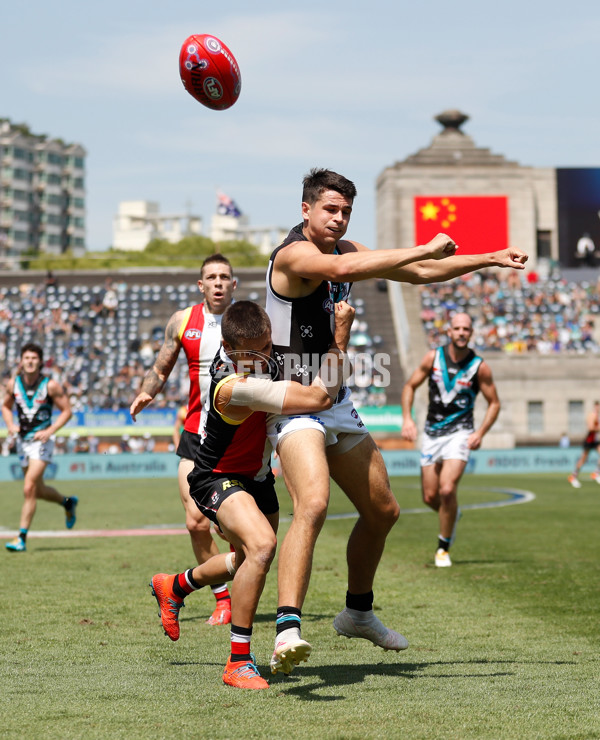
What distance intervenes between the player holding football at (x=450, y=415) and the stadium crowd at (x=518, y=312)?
37.0 m

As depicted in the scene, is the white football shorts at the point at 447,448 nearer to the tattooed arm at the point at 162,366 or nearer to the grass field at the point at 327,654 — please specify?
the grass field at the point at 327,654

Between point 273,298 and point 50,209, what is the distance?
154m

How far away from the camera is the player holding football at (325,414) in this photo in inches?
227

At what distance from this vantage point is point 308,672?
20.3 feet

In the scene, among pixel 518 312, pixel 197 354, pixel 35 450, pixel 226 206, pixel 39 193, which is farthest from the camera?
pixel 39 193

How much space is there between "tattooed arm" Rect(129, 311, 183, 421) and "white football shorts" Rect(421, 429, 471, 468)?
13.5 feet

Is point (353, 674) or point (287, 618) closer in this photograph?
point (287, 618)

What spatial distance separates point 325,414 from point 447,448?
6027 millimetres

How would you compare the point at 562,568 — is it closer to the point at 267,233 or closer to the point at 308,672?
the point at 308,672

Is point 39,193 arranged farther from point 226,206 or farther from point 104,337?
point 104,337

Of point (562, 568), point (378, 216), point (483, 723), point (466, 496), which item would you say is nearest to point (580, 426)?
point (378, 216)

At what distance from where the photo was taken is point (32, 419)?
45.5ft

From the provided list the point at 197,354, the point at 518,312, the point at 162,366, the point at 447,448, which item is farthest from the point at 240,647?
the point at 518,312

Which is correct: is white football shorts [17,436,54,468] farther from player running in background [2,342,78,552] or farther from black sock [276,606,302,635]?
black sock [276,606,302,635]
